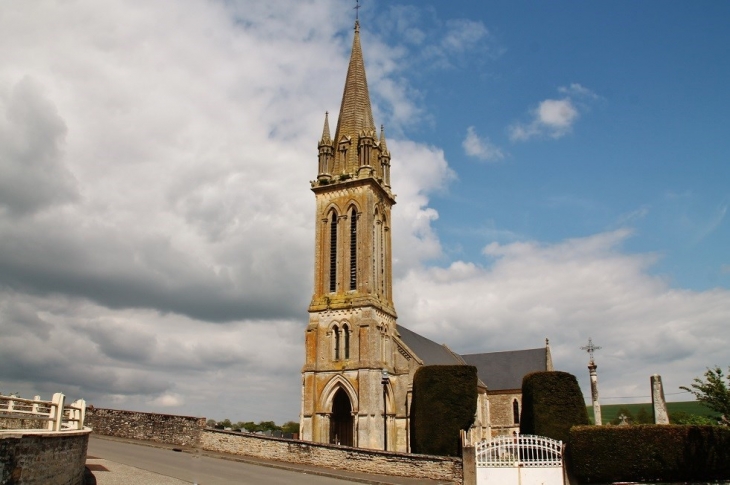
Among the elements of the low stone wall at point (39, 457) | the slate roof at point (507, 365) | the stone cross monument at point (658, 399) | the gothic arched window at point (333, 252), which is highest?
the gothic arched window at point (333, 252)

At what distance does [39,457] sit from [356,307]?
2774cm

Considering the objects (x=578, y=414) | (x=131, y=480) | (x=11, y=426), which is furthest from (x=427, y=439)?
(x=11, y=426)

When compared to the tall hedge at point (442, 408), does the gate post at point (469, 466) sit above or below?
below

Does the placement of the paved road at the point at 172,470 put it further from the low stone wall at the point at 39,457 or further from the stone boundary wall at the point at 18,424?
the low stone wall at the point at 39,457

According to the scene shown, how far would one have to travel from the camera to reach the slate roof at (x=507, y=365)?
172 ft

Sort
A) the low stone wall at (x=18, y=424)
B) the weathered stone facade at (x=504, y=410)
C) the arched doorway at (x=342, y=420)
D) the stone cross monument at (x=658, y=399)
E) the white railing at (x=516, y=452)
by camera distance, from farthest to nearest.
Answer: the weathered stone facade at (x=504, y=410) < the arched doorway at (x=342, y=420) < the stone cross monument at (x=658, y=399) < the white railing at (x=516, y=452) < the low stone wall at (x=18, y=424)

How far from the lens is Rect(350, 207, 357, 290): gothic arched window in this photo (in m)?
39.8

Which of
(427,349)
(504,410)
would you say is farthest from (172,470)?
(504,410)

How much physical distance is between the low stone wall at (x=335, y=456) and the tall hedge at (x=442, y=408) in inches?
276

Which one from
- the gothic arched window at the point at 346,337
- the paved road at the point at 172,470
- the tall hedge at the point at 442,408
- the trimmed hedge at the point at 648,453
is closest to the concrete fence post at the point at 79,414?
the paved road at the point at 172,470

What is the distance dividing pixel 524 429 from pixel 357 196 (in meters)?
18.7

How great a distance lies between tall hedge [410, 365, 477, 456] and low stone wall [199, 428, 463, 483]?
7.01 m

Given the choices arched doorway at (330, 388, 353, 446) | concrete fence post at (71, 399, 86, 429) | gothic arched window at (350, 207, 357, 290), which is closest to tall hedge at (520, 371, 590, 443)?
arched doorway at (330, 388, 353, 446)

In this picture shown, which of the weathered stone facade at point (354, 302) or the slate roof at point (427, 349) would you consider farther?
the slate roof at point (427, 349)
